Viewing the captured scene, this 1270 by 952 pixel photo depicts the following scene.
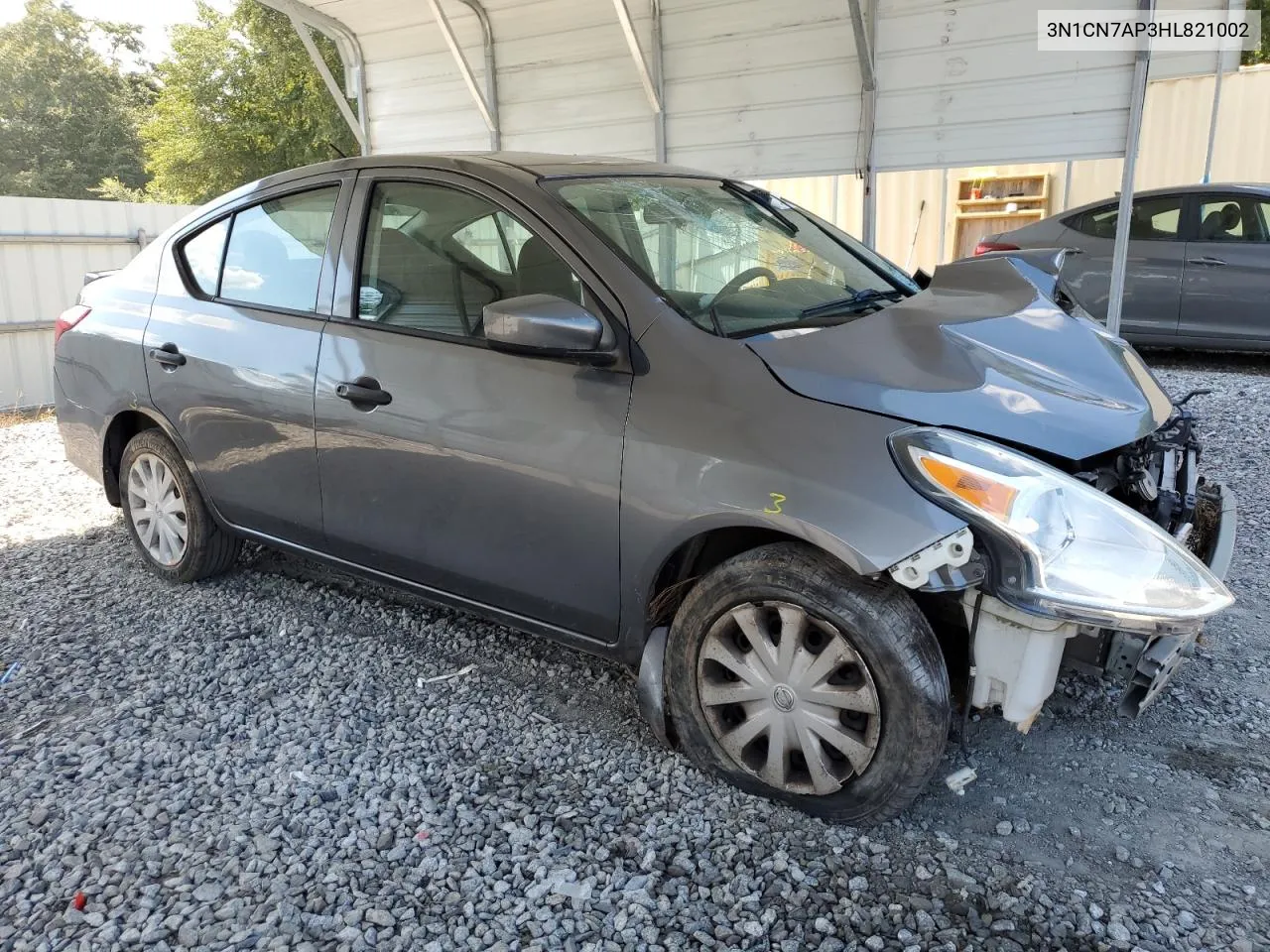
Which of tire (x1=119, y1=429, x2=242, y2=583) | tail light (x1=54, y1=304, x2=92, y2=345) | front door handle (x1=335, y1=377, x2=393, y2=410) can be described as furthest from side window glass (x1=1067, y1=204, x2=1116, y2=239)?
tail light (x1=54, y1=304, x2=92, y2=345)

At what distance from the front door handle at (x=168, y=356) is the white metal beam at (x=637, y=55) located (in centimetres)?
463

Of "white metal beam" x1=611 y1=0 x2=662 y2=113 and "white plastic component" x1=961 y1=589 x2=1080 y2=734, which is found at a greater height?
"white metal beam" x1=611 y1=0 x2=662 y2=113

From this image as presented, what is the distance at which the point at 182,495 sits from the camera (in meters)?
3.82

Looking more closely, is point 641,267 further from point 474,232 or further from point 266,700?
point 266,700

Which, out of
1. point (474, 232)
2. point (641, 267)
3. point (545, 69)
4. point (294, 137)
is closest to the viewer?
point (641, 267)

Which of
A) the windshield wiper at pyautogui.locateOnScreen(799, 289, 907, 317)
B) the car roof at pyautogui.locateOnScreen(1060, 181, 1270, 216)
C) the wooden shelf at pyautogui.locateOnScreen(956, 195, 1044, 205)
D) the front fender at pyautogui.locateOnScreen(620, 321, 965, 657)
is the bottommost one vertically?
the front fender at pyautogui.locateOnScreen(620, 321, 965, 657)

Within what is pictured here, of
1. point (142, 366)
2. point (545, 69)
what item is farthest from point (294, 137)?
point (142, 366)

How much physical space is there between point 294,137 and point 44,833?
1069 inches

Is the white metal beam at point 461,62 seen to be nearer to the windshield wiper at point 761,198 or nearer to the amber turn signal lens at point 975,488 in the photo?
the windshield wiper at point 761,198

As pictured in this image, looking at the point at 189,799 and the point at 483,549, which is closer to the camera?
the point at 189,799

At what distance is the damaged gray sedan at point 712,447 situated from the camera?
84.4 inches

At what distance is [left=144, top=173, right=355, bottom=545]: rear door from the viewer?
126 inches

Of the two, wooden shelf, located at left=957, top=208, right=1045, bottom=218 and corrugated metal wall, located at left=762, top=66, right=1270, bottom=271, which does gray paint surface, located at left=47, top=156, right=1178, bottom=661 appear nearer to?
corrugated metal wall, located at left=762, top=66, right=1270, bottom=271

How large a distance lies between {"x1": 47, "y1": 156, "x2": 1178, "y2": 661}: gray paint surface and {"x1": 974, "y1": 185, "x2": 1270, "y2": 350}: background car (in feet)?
18.6
